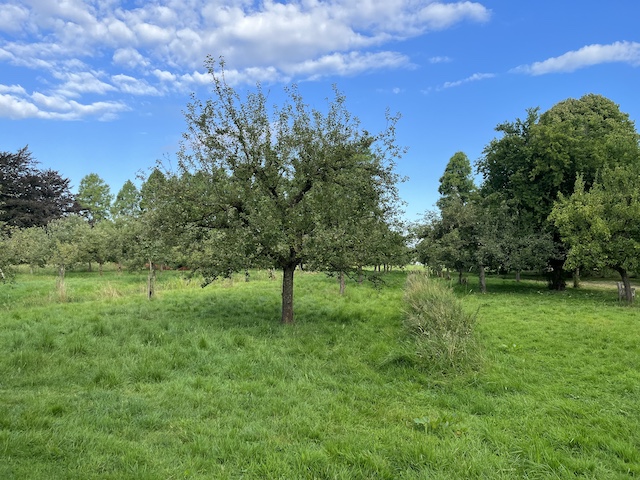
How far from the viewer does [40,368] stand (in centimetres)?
727

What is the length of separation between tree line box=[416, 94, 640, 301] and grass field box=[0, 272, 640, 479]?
806 cm

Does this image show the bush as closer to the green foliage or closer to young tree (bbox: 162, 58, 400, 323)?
young tree (bbox: 162, 58, 400, 323)

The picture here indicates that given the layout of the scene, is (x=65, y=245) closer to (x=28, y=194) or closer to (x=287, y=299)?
(x=287, y=299)

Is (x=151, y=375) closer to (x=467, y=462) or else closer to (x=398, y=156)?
(x=467, y=462)

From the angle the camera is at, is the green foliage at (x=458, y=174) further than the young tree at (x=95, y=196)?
No

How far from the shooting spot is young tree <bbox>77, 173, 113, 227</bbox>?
63.0 metres

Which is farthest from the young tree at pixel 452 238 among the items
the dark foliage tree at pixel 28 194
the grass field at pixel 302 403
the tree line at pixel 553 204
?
the dark foliage tree at pixel 28 194

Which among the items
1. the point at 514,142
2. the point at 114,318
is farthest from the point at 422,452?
the point at 514,142

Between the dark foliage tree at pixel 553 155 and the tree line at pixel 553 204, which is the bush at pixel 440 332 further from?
the dark foliage tree at pixel 553 155

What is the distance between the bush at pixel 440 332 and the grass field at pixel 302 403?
1.01ft

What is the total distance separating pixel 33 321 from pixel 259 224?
24.7 ft

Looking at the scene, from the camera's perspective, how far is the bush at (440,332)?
7.76 metres

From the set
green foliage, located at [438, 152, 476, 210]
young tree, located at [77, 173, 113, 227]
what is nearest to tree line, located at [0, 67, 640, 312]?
green foliage, located at [438, 152, 476, 210]

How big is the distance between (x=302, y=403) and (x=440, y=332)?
13.3 feet
